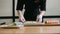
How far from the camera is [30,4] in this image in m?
2.05

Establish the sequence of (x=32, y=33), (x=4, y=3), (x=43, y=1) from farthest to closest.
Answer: (x=4, y=3)
(x=43, y=1)
(x=32, y=33)

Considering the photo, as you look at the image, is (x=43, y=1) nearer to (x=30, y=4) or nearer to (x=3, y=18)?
(x=30, y=4)

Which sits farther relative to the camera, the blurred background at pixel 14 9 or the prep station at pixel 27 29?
the blurred background at pixel 14 9

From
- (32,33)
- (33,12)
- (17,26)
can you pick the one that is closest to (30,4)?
(33,12)

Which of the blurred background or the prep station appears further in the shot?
the blurred background

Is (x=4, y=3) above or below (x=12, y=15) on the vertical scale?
above

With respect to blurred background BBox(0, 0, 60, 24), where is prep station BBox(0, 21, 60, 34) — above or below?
below

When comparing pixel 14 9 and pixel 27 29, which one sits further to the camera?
pixel 14 9

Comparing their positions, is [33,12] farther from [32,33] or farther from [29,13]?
[32,33]

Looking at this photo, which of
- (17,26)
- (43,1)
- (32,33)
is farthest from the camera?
(43,1)

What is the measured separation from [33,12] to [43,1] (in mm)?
197

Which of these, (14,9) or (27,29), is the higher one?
(14,9)

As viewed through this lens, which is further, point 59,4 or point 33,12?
point 59,4

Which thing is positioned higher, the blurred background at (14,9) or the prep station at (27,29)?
the blurred background at (14,9)
